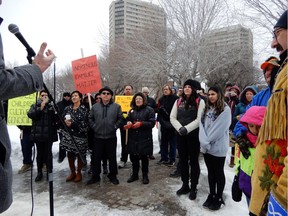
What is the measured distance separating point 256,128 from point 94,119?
3503 millimetres

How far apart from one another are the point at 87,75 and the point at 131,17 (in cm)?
2677

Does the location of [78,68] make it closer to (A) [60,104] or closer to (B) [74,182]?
(A) [60,104]

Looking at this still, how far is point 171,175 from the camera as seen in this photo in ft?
17.6

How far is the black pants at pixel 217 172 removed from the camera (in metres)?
3.85

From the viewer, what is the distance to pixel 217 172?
3.86m

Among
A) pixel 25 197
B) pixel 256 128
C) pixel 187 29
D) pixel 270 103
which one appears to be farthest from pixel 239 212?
pixel 187 29

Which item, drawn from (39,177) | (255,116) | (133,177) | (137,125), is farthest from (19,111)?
(255,116)

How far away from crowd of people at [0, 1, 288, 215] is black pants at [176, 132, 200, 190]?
17mm

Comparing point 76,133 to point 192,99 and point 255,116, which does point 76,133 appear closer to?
point 192,99

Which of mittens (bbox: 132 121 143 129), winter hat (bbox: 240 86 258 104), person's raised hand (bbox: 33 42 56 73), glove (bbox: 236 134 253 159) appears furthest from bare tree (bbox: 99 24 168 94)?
person's raised hand (bbox: 33 42 56 73)

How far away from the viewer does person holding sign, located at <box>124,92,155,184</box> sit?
5008mm

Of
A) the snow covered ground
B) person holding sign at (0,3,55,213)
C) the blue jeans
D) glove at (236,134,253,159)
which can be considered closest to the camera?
person holding sign at (0,3,55,213)

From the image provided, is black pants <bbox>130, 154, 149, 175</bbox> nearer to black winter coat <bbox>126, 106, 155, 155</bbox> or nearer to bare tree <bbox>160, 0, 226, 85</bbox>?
black winter coat <bbox>126, 106, 155, 155</bbox>

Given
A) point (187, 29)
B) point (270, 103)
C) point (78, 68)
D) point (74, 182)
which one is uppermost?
point (187, 29)
